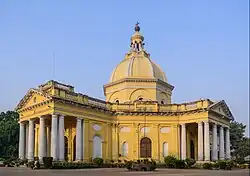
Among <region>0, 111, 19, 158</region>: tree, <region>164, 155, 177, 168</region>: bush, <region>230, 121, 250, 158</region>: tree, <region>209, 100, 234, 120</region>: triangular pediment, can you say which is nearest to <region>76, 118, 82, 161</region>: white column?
<region>164, 155, 177, 168</region>: bush

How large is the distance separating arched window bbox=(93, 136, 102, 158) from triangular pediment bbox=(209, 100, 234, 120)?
41.1 feet

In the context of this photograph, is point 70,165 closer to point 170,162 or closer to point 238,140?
point 170,162

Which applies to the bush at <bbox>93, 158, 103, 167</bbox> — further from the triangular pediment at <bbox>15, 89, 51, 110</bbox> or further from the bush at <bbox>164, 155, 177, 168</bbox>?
the triangular pediment at <bbox>15, 89, 51, 110</bbox>

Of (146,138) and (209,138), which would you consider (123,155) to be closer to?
(146,138)

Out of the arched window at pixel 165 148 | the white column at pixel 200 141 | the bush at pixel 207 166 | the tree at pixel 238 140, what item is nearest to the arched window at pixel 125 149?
the arched window at pixel 165 148

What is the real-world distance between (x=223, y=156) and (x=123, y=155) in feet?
38.7

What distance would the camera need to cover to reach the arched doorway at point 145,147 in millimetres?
43188

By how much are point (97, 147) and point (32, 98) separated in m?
8.48

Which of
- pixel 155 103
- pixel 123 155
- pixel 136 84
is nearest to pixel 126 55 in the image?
pixel 136 84

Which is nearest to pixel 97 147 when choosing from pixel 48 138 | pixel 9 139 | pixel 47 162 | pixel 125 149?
pixel 125 149

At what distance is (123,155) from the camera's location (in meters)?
42.7

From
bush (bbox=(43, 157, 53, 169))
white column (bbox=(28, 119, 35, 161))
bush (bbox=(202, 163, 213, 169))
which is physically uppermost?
white column (bbox=(28, 119, 35, 161))

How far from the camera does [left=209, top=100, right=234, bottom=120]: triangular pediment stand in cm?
4307

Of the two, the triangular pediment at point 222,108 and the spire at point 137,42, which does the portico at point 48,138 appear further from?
the spire at point 137,42
